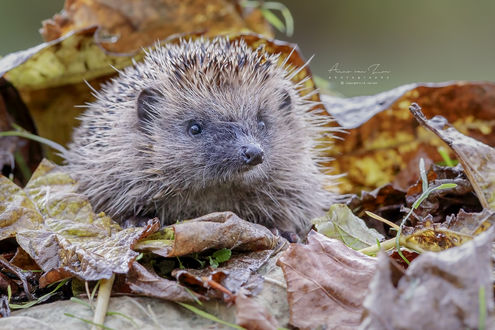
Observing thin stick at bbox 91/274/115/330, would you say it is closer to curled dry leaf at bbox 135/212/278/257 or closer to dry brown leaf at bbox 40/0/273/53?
curled dry leaf at bbox 135/212/278/257

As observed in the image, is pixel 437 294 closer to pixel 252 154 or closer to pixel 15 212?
pixel 252 154

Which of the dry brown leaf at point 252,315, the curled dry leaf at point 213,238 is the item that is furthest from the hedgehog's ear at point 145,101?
the dry brown leaf at point 252,315

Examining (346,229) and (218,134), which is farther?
(218,134)

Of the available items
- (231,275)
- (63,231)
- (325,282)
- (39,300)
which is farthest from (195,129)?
(325,282)

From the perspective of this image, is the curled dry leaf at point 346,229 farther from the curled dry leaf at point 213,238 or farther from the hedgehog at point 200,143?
the hedgehog at point 200,143

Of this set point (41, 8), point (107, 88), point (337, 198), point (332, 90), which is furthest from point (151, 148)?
point (41, 8)

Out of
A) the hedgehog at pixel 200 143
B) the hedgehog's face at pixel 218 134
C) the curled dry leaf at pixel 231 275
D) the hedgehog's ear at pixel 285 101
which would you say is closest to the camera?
the curled dry leaf at pixel 231 275
